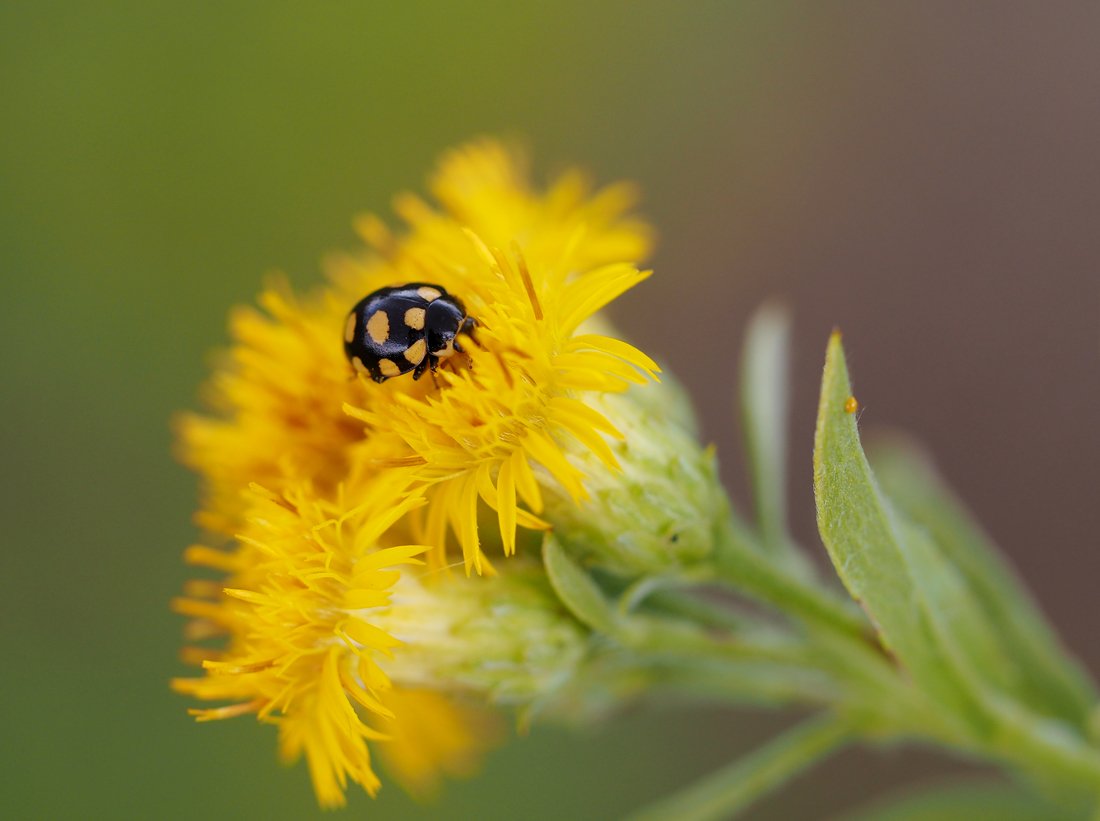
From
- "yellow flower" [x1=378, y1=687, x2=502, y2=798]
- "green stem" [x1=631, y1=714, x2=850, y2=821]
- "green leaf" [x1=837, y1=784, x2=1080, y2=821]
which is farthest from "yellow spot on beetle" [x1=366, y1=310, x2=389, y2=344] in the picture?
"green leaf" [x1=837, y1=784, x2=1080, y2=821]

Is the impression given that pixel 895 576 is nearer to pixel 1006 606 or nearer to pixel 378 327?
pixel 1006 606

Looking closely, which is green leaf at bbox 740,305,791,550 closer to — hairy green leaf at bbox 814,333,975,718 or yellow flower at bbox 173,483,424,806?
hairy green leaf at bbox 814,333,975,718

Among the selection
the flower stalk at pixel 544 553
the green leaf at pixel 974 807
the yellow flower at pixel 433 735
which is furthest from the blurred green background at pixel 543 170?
the flower stalk at pixel 544 553

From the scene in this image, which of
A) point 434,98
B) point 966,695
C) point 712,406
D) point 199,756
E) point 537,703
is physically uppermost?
point 434,98

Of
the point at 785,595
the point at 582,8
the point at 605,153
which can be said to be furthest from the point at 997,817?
the point at 582,8

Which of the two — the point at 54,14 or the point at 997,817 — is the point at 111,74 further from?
the point at 997,817

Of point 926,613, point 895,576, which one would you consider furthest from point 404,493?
point 926,613
